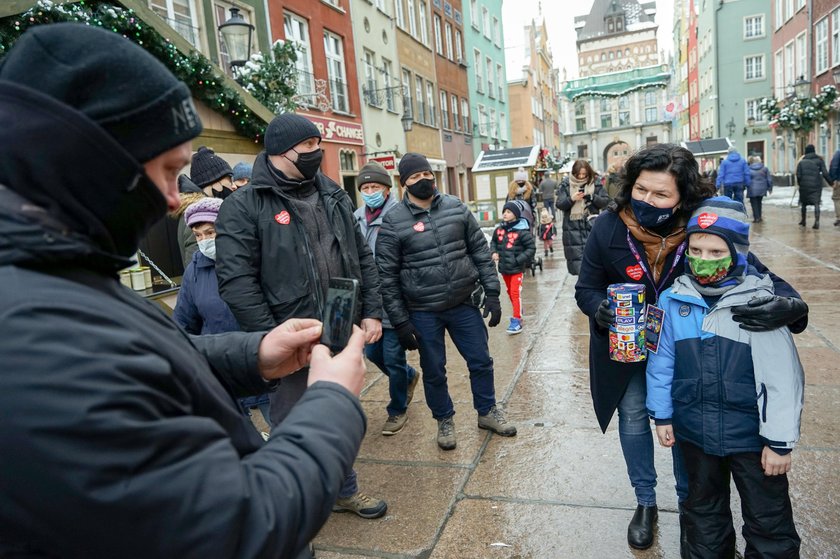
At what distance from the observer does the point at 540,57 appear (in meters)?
56.8

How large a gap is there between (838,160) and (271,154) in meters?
12.6

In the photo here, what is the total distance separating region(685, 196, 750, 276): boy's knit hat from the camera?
231 cm

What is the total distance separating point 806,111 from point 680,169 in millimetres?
23573

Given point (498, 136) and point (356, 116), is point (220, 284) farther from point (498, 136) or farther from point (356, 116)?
point (498, 136)

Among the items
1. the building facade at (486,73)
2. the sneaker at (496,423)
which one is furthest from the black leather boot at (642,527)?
the building facade at (486,73)

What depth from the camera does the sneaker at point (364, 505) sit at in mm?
3168

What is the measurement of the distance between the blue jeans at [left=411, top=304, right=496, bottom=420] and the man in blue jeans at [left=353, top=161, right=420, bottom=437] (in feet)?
0.88

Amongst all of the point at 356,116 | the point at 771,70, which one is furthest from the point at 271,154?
the point at 771,70

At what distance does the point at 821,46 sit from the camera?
2614 centimetres

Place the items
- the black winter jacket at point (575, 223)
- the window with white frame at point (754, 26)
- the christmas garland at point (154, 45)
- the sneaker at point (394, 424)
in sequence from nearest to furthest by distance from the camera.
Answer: the sneaker at point (394, 424) → the christmas garland at point (154, 45) → the black winter jacket at point (575, 223) → the window with white frame at point (754, 26)

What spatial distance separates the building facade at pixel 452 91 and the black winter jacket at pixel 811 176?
648 inches

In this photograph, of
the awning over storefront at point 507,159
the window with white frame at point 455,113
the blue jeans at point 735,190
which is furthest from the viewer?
the window with white frame at point 455,113

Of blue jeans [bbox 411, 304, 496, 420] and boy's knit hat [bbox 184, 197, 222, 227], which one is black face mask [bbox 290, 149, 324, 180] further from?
blue jeans [bbox 411, 304, 496, 420]

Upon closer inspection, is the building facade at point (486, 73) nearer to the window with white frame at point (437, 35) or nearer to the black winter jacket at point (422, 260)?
the window with white frame at point (437, 35)
